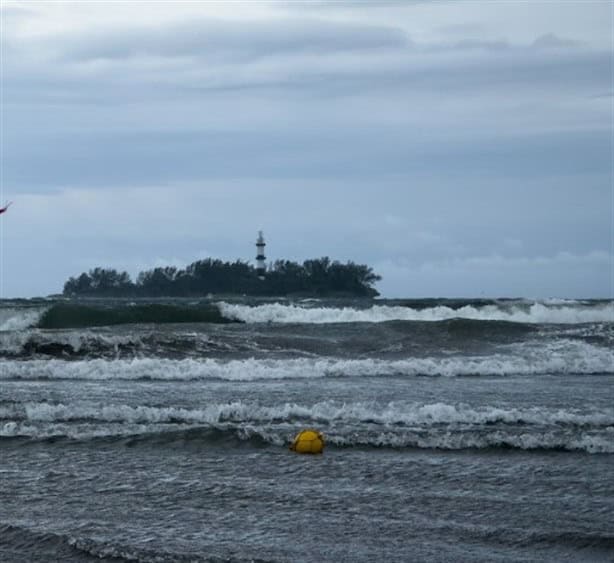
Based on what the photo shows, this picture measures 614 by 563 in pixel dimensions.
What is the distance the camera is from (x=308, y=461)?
11938 millimetres

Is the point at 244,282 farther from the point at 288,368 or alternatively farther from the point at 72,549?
the point at 72,549

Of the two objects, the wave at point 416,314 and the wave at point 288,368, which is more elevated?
the wave at point 416,314

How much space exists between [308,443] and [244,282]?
6458cm

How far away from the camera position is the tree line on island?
7600 cm

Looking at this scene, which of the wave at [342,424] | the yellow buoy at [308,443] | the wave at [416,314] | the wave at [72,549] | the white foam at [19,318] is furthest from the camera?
the wave at [416,314]

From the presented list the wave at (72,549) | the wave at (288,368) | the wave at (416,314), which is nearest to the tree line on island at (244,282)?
the wave at (416,314)

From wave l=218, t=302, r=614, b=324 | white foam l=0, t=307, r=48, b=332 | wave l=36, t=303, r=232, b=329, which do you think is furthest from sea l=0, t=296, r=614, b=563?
wave l=218, t=302, r=614, b=324

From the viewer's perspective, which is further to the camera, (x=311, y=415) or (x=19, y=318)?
(x=19, y=318)

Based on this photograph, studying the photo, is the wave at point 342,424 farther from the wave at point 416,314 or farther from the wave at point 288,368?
the wave at point 416,314

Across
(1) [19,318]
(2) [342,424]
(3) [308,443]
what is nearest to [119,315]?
(1) [19,318]

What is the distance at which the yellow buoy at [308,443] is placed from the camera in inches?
486

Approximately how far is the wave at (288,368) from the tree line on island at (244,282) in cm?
5138

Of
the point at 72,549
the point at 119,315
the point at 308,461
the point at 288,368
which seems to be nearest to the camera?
the point at 72,549

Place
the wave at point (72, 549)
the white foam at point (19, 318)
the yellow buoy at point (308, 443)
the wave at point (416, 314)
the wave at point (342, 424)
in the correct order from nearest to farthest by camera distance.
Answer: the wave at point (72, 549) → the yellow buoy at point (308, 443) → the wave at point (342, 424) → the white foam at point (19, 318) → the wave at point (416, 314)
